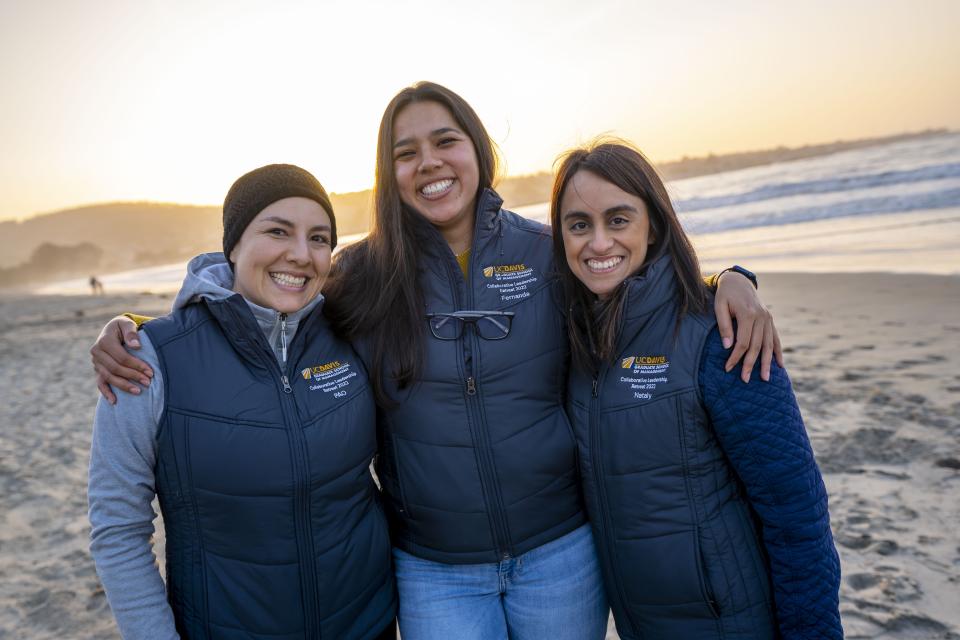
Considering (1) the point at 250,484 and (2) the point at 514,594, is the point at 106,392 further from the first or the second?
(2) the point at 514,594

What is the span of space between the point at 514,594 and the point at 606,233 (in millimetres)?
1511

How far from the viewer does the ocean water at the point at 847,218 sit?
1277 cm

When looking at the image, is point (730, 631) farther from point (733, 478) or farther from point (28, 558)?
point (28, 558)

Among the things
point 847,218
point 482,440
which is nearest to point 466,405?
point 482,440

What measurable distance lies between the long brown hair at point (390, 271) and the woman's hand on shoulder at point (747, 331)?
112 centimetres

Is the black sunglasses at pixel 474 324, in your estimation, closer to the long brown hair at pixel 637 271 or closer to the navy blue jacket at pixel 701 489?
the long brown hair at pixel 637 271

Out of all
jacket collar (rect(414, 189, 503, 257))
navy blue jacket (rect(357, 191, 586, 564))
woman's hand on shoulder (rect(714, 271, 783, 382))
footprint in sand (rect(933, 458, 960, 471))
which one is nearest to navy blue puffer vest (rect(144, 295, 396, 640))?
navy blue jacket (rect(357, 191, 586, 564))

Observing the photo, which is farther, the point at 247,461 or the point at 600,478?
the point at 600,478

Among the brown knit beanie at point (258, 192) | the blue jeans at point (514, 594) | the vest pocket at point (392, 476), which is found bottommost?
the blue jeans at point (514, 594)

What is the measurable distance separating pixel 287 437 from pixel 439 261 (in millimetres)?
964

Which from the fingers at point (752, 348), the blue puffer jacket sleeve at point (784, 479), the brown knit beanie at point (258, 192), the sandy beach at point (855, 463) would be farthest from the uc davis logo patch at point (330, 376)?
the sandy beach at point (855, 463)

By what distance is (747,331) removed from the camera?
1.97m

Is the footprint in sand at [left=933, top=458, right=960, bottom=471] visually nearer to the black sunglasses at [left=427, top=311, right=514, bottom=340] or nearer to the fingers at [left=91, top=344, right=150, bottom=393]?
the black sunglasses at [left=427, top=311, right=514, bottom=340]

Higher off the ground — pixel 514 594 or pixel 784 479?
pixel 784 479
